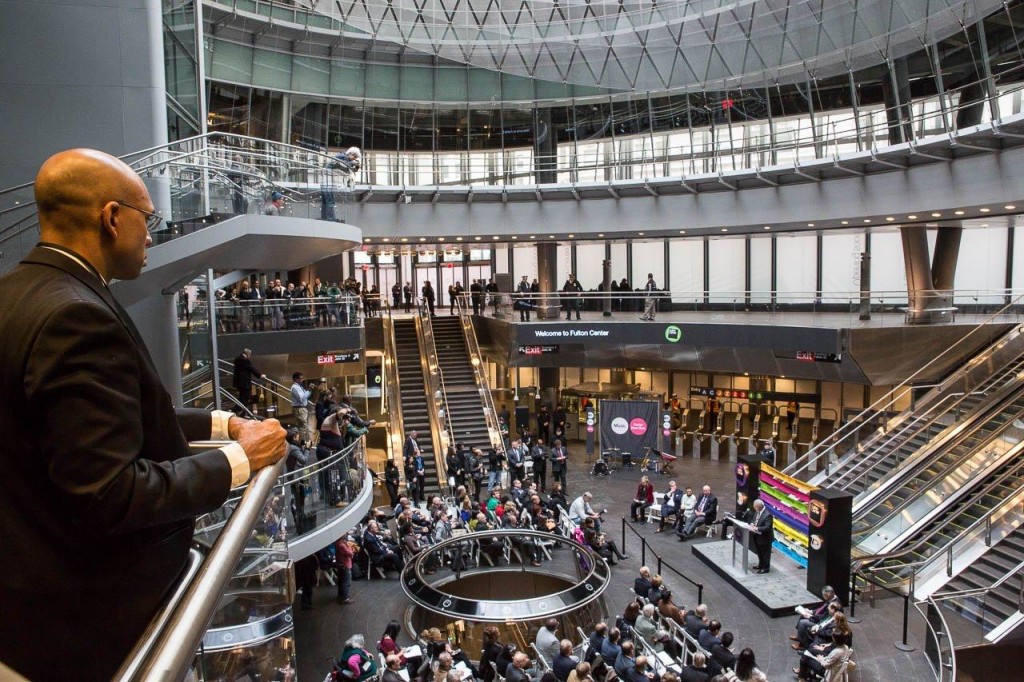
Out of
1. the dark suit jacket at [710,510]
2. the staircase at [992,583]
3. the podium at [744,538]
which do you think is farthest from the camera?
the dark suit jacket at [710,510]

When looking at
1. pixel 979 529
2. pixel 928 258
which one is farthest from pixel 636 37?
pixel 979 529

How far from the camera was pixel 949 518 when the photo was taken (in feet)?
53.4

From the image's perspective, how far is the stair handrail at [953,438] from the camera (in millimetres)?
18156

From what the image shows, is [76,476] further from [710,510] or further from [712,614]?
[710,510]

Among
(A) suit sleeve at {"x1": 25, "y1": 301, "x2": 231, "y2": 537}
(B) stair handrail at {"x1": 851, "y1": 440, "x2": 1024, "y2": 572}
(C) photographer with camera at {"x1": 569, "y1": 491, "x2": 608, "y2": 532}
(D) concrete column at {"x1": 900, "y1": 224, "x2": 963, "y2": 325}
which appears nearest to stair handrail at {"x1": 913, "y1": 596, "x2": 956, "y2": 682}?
(B) stair handrail at {"x1": 851, "y1": 440, "x2": 1024, "y2": 572}

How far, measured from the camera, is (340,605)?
50.3 feet

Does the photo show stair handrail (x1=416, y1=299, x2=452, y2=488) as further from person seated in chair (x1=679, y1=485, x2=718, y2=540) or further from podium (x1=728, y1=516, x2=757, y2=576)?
podium (x1=728, y1=516, x2=757, y2=576)

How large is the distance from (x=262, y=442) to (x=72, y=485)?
487 millimetres

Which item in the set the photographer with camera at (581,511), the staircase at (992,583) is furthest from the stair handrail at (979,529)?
the photographer with camera at (581,511)

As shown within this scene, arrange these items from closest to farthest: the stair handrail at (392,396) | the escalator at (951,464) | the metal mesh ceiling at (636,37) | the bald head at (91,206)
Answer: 1. the bald head at (91,206)
2. the escalator at (951,464)
3. the stair handrail at (392,396)
4. the metal mesh ceiling at (636,37)

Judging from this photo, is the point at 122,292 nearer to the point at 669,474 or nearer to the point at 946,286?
the point at 669,474

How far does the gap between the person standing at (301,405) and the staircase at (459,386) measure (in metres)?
7.34

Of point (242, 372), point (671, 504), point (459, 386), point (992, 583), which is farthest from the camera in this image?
point (459, 386)

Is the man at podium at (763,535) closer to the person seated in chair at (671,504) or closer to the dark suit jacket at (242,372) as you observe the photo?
the person seated in chair at (671,504)
